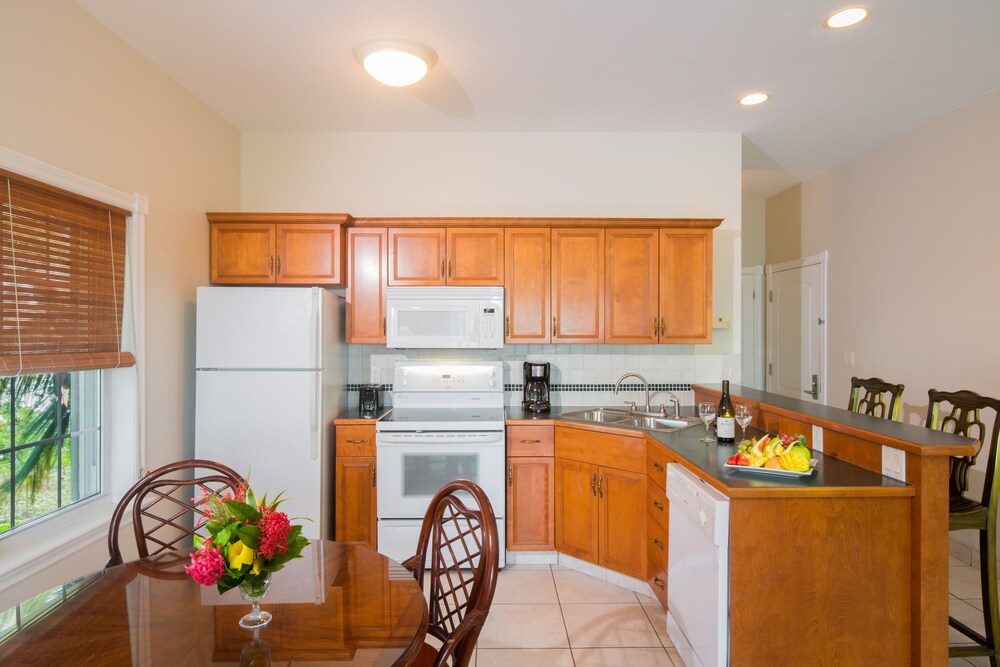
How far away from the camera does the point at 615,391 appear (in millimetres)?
3635

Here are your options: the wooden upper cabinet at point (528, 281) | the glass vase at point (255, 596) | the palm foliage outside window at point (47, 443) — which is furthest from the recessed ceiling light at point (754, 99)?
the palm foliage outside window at point (47, 443)

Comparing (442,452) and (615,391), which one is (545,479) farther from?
(615,391)

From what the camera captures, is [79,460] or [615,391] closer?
[79,460]

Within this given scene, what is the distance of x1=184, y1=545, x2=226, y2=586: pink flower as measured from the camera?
3.78ft

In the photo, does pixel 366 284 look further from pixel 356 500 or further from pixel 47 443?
pixel 47 443

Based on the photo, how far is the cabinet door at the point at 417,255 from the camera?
130 inches

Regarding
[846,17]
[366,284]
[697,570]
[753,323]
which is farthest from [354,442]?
[753,323]

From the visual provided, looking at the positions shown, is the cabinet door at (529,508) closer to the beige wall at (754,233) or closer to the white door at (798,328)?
the white door at (798,328)

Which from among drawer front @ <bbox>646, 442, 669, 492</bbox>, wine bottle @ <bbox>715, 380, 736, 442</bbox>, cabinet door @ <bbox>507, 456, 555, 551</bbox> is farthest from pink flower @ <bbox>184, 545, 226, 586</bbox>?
wine bottle @ <bbox>715, 380, 736, 442</bbox>

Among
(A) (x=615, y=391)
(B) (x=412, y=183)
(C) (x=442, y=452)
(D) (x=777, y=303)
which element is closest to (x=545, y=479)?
(C) (x=442, y=452)

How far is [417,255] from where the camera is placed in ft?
10.8

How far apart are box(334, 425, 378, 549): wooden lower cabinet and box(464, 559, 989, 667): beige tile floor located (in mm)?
888

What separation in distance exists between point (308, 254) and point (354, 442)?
4.01 ft

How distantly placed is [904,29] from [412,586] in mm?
3116
